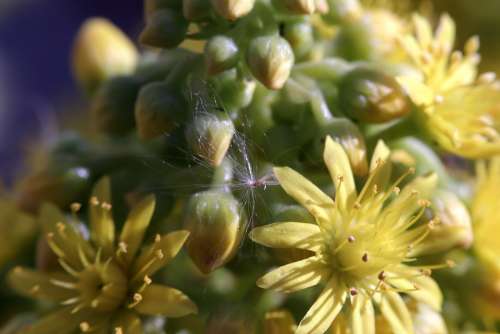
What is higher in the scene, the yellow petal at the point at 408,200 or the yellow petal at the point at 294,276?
the yellow petal at the point at 408,200

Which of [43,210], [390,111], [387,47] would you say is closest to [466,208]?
[390,111]

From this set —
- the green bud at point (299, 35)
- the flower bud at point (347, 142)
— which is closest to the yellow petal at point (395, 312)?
the flower bud at point (347, 142)

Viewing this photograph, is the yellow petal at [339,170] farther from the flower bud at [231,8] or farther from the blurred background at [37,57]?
the blurred background at [37,57]

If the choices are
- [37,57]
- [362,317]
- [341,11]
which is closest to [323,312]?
[362,317]

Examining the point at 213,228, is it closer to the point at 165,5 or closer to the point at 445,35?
the point at 165,5

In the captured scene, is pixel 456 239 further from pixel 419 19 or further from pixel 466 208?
pixel 419 19

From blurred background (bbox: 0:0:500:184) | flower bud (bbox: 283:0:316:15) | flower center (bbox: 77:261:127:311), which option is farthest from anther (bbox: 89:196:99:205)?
blurred background (bbox: 0:0:500:184)
